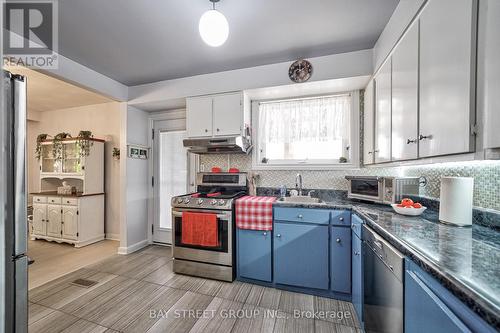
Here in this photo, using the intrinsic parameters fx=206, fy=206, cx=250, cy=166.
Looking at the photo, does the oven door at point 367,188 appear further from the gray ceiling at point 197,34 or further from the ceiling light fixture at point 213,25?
the ceiling light fixture at point 213,25

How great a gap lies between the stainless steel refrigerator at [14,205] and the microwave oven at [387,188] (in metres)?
2.46

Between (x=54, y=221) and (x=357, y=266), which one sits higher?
(x=357, y=266)

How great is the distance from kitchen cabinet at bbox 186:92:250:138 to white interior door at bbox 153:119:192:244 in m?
0.71

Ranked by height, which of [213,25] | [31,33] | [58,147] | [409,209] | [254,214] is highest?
[31,33]

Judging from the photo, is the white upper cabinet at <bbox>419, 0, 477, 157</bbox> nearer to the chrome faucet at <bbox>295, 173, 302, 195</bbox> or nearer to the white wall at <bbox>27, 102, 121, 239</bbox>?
the chrome faucet at <bbox>295, 173, 302, 195</bbox>

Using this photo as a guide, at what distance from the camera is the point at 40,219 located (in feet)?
12.3

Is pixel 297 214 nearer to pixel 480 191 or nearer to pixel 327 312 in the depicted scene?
pixel 327 312

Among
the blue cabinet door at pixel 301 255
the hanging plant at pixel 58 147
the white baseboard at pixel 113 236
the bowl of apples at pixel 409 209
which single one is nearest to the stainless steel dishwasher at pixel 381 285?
the bowl of apples at pixel 409 209

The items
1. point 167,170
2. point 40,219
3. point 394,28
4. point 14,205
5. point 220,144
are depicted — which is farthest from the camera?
point 40,219

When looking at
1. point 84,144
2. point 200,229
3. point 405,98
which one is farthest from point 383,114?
point 84,144

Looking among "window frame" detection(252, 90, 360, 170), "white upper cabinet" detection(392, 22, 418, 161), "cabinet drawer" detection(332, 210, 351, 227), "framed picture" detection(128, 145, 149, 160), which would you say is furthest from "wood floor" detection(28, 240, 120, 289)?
"white upper cabinet" detection(392, 22, 418, 161)

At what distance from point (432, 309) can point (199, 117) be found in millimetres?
2705

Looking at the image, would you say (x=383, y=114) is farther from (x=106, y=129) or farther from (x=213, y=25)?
(x=106, y=129)

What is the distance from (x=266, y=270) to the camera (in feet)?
7.36
